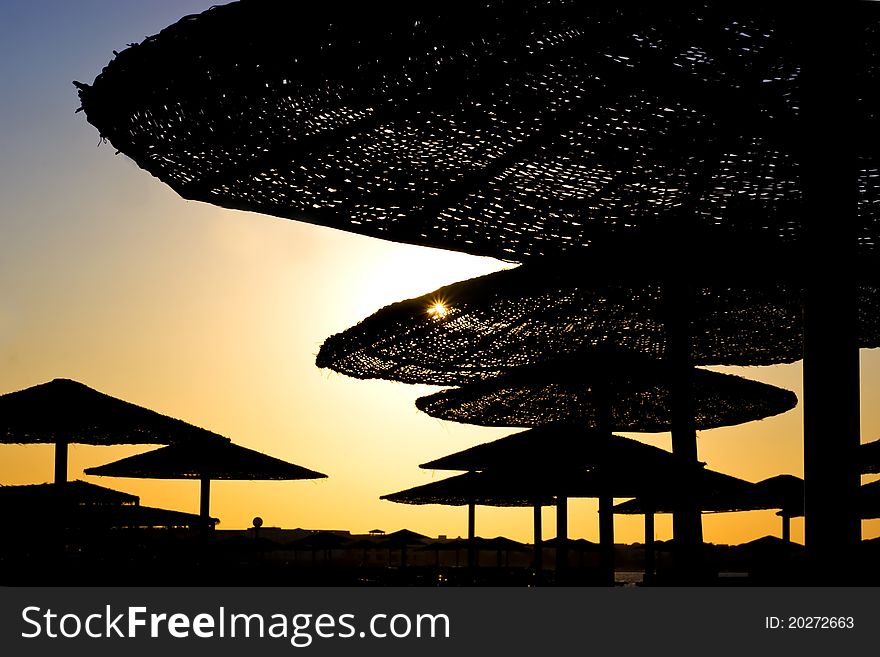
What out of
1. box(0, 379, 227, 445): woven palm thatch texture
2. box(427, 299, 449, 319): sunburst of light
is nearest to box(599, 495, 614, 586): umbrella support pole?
box(0, 379, 227, 445): woven palm thatch texture

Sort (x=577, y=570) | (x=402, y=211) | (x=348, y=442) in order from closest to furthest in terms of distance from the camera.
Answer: (x=402, y=211) → (x=577, y=570) → (x=348, y=442)

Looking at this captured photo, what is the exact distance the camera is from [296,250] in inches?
488

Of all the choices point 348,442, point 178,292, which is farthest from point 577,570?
point 348,442

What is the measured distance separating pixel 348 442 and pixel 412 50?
24332mm

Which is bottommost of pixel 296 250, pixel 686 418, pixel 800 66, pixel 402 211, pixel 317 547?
pixel 317 547

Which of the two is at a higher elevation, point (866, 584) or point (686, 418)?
point (686, 418)

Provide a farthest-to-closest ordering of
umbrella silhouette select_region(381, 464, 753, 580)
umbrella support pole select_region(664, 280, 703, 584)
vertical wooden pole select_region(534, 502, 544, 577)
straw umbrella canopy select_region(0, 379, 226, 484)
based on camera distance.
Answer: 1. vertical wooden pole select_region(534, 502, 544, 577)
2. straw umbrella canopy select_region(0, 379, 226, 484)
3. umbrella silhouette select_region(381, 464, 753, 580)
4. umbrella support pole select_region(664, 280, 703, 584)

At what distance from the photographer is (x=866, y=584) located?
4.15 metres

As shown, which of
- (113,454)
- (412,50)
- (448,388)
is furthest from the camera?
(113,454)

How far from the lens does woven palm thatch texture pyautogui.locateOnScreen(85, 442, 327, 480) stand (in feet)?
47.1

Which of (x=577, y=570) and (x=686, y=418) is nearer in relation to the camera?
(x=686, y=418)

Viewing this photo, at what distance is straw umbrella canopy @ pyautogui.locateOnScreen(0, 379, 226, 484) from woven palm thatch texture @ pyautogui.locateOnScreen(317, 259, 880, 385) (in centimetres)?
340

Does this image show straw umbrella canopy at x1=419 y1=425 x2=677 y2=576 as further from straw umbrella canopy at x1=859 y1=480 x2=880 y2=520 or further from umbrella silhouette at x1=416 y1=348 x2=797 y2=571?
straw umbrella canopy at x1=859 y1=480 x2=880 y2=520

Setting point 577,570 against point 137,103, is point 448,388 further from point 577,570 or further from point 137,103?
point 137,103
